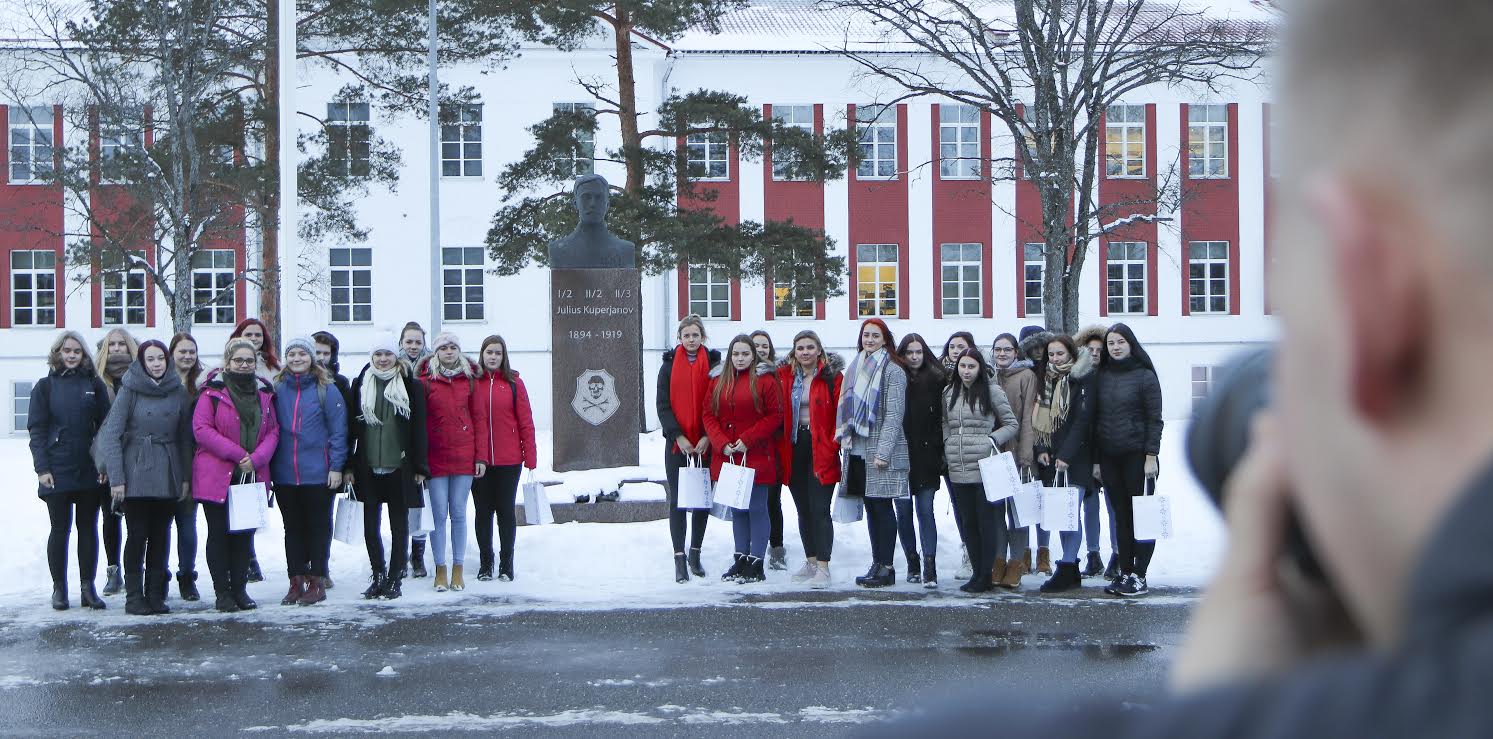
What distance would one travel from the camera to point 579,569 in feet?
38.9

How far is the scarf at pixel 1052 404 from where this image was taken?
36.7 feet

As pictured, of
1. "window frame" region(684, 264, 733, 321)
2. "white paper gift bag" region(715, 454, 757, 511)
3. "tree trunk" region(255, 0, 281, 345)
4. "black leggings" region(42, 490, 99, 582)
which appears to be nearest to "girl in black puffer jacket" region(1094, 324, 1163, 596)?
"white paper gift bag" region(715, 454, 757, 511)

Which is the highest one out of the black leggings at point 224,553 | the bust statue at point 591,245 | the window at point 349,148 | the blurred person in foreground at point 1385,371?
the window at point 349,148

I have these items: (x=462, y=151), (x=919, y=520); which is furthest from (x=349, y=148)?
(x=919, y=520)

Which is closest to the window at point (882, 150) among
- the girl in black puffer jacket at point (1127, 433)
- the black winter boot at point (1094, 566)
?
the black winter boot at point (1094, 566)

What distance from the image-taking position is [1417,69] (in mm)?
517

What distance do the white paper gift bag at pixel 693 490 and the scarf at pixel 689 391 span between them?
428 millimetres

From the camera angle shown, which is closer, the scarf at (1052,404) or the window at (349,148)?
the scarf at (1052,404)

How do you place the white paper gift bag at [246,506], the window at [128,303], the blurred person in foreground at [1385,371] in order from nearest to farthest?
1. the blurred person in foreground at [1385,371]
2. the white paper gift bag at [246,506]
3. the window at [128,303]

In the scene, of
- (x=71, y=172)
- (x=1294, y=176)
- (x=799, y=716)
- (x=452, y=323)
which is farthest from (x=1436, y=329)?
(x=452, y=323)

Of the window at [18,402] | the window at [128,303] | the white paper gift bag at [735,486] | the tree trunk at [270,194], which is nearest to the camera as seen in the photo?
the white paper gift bag at [735,486]

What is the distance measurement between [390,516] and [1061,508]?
5.01 meters

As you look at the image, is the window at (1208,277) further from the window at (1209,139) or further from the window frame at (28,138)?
the window frame at (28,138)

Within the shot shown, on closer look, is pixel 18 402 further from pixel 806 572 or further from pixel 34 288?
pixel 806 572
